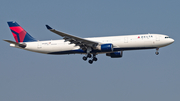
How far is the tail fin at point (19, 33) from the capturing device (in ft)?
172

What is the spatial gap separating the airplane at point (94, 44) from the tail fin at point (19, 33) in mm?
1367

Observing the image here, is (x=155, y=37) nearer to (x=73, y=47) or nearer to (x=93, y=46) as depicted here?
(x=93, y=46)

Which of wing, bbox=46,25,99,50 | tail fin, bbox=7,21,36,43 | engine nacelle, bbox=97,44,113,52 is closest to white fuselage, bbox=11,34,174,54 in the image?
engine nacelle, bbox=97,44,113,52

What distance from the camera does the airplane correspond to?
4628cm

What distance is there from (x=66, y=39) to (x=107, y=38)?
21.2 feet

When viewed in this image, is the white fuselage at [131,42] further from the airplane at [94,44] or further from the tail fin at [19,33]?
the tail fin at [19,33]

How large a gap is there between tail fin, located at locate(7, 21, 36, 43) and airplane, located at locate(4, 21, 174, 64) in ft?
4.48

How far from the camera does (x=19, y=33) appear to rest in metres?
53.2

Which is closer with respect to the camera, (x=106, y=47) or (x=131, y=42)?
(x=106, y=47)

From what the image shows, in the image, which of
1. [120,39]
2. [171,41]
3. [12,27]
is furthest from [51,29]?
[171,41]

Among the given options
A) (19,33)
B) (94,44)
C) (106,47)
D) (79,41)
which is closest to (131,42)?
(106,47)

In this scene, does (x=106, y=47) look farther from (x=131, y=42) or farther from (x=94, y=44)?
(x=131, y=42)

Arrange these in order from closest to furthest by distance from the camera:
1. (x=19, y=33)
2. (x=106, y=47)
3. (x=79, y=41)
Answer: (x=106, y=47) < (x=79, y=41) < (x=19, y=33)

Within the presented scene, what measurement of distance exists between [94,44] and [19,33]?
14.4 meters
